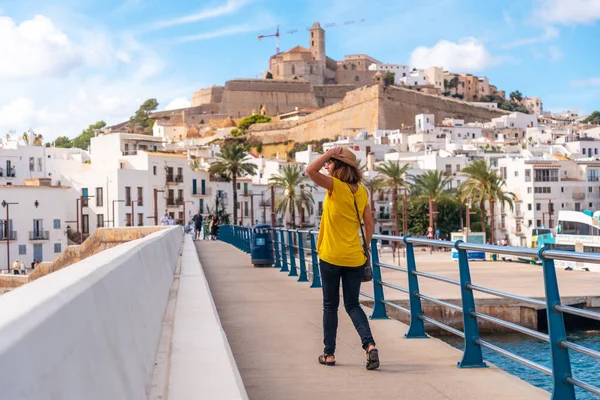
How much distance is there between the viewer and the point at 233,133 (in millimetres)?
139375

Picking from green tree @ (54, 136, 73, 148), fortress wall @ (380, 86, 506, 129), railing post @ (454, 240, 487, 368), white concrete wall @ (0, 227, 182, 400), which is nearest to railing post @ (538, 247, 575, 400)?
railing post @ (454, 240, 487, 368)

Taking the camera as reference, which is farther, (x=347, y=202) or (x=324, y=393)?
(x=347, y=202)

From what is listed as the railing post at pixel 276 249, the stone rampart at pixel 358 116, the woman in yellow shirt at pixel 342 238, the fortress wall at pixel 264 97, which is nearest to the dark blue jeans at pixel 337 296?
the woman in yellow shirt at pixel 342 238

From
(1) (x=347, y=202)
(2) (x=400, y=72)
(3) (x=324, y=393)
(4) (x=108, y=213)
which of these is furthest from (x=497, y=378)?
(2) (x=400, y=72)

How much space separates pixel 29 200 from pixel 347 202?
53934 mm

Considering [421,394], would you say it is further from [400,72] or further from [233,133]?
[400,72]

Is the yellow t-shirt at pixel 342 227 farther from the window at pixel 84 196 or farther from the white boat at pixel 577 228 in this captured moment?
the window at pixel 84 196

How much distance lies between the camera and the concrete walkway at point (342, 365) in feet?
18.6

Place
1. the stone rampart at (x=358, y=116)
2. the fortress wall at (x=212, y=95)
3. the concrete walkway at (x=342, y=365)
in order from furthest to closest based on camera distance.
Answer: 1. the fortress wall at (x=212, y=95)
2. the stone rampart at (x=358, y=116)
3. the concrete walkway at (x=342, y=365)

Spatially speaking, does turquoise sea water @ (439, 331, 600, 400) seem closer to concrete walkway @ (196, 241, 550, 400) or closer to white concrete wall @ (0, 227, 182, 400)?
concrete walkway @ (196, 241, 550, 400)

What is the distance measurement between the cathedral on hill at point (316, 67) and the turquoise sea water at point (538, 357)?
501 feet

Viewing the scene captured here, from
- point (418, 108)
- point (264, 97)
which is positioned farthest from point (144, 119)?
point (418, 108)

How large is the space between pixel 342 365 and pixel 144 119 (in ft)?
549

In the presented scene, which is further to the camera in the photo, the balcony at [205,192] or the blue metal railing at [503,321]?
the balcony at [205,192]
